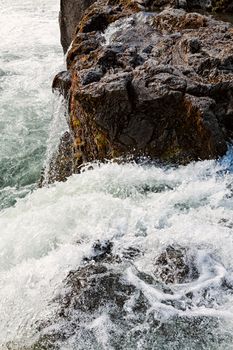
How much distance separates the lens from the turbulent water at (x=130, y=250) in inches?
171

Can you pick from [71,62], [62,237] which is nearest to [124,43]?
[71,62]

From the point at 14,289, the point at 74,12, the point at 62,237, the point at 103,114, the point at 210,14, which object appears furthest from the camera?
the point at 74,12

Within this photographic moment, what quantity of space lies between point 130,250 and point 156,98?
2.13 m

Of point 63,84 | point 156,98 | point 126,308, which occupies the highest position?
point 156,98

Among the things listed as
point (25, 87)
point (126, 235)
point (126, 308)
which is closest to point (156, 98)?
point (126, 235)

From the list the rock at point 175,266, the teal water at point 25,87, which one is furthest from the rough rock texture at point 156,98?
the teal water at point 25,87

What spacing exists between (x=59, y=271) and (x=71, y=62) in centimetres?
432

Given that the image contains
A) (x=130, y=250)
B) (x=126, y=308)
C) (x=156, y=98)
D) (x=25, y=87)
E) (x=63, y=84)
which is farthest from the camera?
(x=25, y=87)

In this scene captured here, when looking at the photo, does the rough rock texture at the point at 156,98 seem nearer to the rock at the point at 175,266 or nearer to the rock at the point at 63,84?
the rock at the point at 63,84

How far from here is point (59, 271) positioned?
5113 mm

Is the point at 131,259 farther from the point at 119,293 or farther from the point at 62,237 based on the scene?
the point at 62,237

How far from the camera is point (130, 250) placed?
17.4ft

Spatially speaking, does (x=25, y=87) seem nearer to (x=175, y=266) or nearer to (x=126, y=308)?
(x=175, y=266)

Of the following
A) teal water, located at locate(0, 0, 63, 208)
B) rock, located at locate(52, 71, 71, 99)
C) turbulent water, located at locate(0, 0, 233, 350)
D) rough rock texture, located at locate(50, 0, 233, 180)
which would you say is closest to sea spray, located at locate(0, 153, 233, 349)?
turbulent water, located at locate(0, 0, 233, 350)
